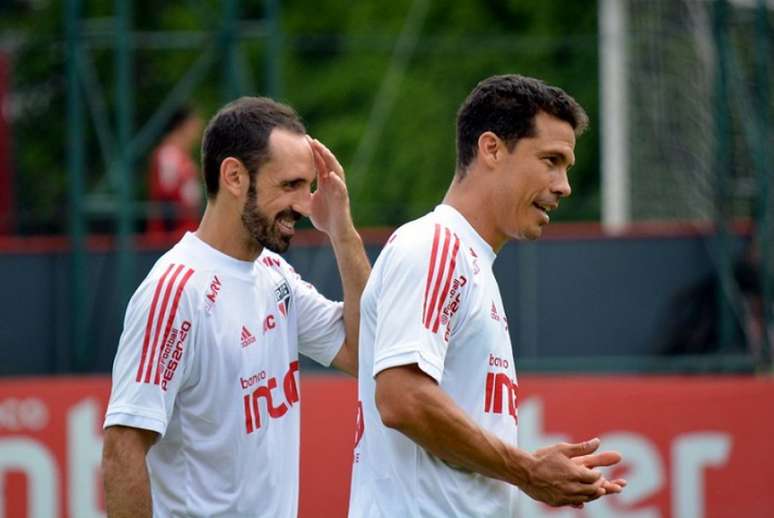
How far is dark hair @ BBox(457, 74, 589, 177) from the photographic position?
184 inches

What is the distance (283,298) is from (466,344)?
0.96 meters

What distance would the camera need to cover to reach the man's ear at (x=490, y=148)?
4676mm

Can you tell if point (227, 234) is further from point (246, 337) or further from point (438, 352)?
point (438, 352)

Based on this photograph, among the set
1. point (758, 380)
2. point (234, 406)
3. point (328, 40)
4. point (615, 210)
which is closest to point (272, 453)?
point (234, 406)

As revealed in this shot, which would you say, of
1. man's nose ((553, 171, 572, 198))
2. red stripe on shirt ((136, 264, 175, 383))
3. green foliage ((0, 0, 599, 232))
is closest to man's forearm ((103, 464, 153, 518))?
red stripe on shirt ((136, 264, 175, 383))

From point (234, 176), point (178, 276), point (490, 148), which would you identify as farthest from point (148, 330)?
point (490, 148)

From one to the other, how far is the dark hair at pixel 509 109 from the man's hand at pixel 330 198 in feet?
2.44

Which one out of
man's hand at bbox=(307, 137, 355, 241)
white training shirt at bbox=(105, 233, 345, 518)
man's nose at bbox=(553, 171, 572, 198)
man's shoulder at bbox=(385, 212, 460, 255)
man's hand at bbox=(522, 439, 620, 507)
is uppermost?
man's hand at bbox=(307, 137, 355, 241)

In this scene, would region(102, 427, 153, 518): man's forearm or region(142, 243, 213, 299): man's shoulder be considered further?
region(142, 243, 213, 299): man's shoulder

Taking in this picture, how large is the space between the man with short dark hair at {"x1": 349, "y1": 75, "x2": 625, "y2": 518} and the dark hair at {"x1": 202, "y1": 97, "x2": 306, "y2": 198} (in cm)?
65

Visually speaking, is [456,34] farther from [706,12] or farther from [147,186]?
[706,12]

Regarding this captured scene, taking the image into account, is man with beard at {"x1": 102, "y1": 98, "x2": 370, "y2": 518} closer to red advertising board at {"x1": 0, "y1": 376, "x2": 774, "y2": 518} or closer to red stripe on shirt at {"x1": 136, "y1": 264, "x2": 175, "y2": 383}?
red stripe on shirt at {"x1": 136, "y1": 264, "x2": 175, "y2": 383}

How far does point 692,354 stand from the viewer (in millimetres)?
12609

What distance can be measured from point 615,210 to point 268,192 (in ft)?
41.0
